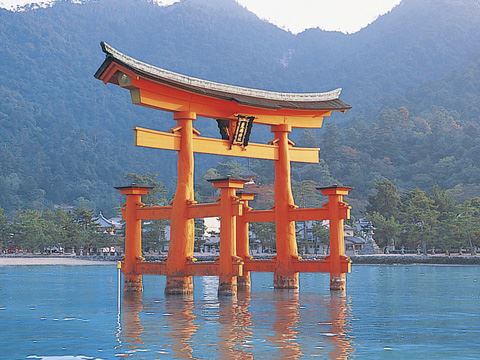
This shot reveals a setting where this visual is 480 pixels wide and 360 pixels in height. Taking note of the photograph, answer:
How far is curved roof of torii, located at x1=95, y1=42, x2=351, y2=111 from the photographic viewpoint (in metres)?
22.6

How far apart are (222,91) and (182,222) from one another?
4.41m

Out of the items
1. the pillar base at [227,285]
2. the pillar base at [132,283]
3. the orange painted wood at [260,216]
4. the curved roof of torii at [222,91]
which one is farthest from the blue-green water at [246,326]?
the curved roof of torii at [222,91]

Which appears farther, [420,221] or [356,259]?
[420,221]

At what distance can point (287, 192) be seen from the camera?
2759cm

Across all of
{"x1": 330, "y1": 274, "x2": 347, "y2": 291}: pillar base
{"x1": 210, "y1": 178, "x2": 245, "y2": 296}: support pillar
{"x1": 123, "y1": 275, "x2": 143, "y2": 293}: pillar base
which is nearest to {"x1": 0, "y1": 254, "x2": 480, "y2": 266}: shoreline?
{"x1": 330, "y1": 274, "x2": 347, "y2": 291}: pillar base

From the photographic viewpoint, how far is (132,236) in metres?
26.0

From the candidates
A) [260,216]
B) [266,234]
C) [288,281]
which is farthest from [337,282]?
[266,234]

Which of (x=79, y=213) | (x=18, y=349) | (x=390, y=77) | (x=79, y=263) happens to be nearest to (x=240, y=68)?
(x=390, y=77)

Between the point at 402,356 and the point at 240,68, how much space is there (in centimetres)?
16704

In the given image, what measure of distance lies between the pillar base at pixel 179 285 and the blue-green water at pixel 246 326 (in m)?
0.47

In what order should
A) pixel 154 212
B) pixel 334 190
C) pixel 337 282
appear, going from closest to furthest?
pixel 154 212 → pixel 334 190 → pixel 337 282

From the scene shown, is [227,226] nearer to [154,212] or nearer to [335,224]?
[154,212]

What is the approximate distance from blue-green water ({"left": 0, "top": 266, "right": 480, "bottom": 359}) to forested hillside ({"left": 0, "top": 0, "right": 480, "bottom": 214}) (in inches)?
2651

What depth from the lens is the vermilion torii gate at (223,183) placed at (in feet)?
77.0
